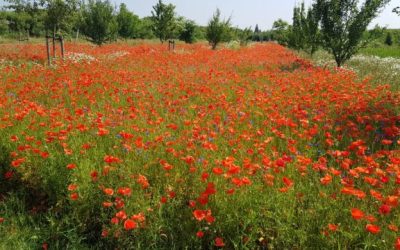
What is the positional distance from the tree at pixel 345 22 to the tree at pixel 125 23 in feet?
97.8

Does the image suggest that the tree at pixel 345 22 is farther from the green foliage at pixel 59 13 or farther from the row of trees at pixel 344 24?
the green foliage at pixel 59 13

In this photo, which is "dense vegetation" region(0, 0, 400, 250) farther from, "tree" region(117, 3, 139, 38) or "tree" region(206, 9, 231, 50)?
"tree" region(117, 3, 139, 38)

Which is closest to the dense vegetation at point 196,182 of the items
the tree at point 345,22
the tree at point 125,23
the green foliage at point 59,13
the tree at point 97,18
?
the tree at point 345,22

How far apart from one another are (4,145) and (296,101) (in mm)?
5487

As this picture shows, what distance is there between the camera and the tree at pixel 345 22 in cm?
1384

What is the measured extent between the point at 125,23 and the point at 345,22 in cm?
3175

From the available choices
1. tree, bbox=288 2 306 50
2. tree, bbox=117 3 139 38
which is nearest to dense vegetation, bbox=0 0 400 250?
tree, bbox=288 2 306 50

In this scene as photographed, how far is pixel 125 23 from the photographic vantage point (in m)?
40.8

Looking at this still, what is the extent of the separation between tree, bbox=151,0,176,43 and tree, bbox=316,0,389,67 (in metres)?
16.5

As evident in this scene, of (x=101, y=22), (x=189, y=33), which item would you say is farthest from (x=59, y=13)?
(x=189, y=33)

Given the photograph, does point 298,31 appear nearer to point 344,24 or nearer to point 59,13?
point 344,24

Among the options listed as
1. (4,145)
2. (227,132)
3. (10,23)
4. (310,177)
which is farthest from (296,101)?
(10,23)

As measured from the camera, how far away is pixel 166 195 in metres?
3.63

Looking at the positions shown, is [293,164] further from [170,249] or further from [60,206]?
[60,206]
